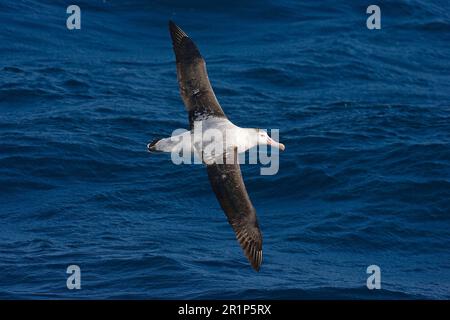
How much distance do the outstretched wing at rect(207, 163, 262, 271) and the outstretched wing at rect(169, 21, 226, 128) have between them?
60.7 inches

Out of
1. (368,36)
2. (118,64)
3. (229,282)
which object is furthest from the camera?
(368,36)

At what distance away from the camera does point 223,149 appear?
15.0 metres

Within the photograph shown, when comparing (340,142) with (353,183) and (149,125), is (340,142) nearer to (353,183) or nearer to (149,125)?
(353,183)

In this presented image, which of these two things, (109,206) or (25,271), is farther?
(109,206)

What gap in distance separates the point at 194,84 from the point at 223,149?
1.31m

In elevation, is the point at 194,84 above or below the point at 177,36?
below

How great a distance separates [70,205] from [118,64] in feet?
20.3

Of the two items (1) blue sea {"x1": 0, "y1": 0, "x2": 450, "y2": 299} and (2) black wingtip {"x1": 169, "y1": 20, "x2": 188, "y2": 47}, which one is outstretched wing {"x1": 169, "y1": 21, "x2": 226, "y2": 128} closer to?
(2) black wingtip {"x1": 169, "y1": 20, "x2": 188, "y2": 47}

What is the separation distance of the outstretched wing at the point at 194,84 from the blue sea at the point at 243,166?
287 cm

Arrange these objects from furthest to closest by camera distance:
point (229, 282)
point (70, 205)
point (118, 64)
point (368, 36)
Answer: point (368, 36), point (118, 64), point (70, 205), point (229, 282)

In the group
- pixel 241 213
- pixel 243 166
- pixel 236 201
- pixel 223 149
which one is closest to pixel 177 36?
pixel 223 149

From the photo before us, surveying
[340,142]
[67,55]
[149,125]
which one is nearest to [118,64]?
[67,55]

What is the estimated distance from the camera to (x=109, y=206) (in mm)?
19328

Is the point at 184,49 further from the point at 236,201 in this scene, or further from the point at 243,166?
the point at 243,166
